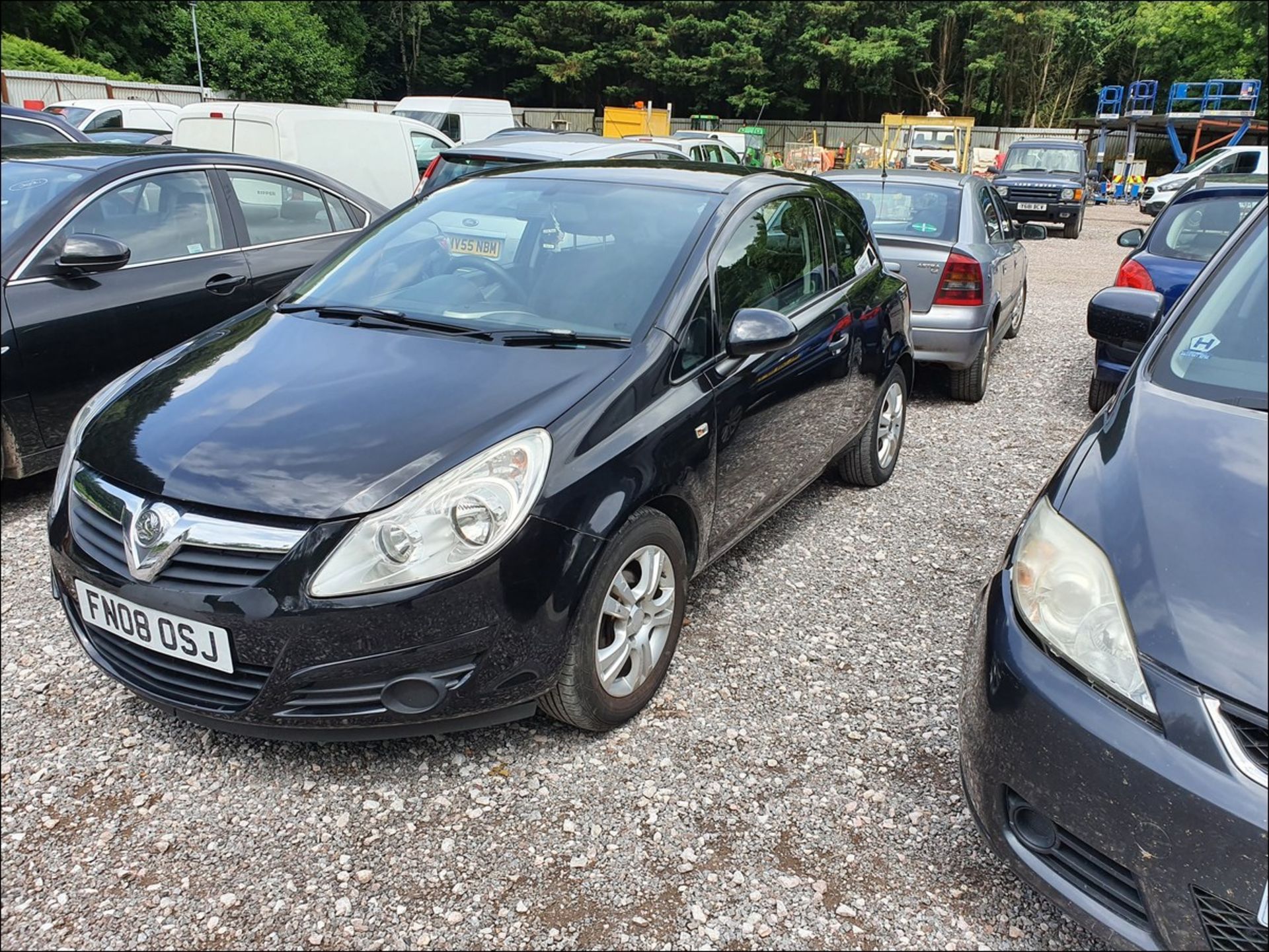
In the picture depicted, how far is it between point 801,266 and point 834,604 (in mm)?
1438

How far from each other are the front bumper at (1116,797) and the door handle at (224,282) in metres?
4.25

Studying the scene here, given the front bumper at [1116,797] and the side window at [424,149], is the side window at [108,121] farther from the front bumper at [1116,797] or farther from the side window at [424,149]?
the front bumper at [1116,797]

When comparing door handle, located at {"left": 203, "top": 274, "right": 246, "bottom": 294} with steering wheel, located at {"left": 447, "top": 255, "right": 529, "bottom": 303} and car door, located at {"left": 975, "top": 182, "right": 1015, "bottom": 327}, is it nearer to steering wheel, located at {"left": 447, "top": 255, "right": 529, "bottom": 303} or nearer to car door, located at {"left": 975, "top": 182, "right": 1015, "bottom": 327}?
steering wheel, located at {"left": 447, "top": 255, "right": 529, "bottom": 303}

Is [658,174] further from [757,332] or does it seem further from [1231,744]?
[1231,744]

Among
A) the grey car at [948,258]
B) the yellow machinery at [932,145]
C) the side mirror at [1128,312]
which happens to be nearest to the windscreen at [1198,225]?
the grey car at [948,258]

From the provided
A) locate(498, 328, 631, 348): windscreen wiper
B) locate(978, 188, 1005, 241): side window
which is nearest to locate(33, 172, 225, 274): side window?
locate(498, 328, 631, 348): windscreen wiper

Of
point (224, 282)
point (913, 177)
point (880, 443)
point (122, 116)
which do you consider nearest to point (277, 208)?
point (224, 282)

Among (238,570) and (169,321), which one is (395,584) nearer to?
(238,570)

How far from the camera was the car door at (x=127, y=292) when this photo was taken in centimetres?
415

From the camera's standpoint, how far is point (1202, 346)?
104 inches

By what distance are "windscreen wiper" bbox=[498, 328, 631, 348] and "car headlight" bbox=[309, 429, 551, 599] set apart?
2.02ft

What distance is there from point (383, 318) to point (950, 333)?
14.1 feet

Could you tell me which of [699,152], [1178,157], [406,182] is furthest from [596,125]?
[406,182]

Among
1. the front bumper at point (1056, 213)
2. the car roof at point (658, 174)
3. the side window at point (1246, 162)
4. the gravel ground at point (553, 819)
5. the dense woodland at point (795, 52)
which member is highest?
the dense woodland at point (795, 52)
